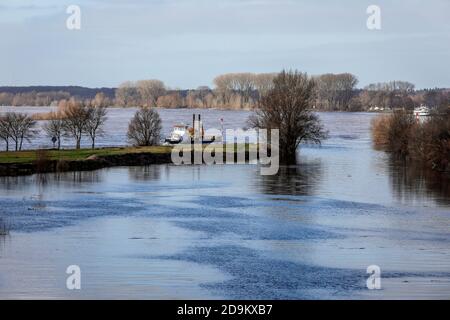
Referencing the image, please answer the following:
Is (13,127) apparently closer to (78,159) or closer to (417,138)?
(78,159)

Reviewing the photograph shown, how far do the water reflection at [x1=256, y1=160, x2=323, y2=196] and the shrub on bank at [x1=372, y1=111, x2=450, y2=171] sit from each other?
7662mm

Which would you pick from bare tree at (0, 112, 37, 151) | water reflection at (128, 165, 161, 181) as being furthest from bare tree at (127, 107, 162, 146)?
water reflection at (128, 165, 161, 181)

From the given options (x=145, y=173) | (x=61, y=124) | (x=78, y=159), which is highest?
(x=61, y=124)

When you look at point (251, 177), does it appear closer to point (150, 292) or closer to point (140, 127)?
point (140, 127)

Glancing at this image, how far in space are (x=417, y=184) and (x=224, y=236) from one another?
19663 mm

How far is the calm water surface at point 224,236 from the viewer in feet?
61.1

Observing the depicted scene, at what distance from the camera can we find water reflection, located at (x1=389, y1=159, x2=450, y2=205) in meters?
36.2

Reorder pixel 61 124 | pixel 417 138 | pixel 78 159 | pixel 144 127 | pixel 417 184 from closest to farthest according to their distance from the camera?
pixel 417 184
pixel 78 159
pixel 417 138
pixel 61 124
pixel 144 127

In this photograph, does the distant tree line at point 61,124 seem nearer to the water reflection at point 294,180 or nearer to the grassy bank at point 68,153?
the grassy bank at point 68,153

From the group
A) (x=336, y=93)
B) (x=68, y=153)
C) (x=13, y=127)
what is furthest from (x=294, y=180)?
(x=336, y=93)

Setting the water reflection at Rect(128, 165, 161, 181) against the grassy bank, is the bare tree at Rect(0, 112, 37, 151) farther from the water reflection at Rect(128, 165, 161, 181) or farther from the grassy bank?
the water reflection at Rect(128, 165, 161, 181)

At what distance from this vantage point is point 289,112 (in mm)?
57625

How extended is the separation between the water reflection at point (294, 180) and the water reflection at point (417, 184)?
174 inches
